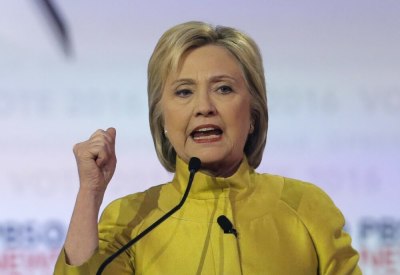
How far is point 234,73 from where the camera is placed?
117 centimetres

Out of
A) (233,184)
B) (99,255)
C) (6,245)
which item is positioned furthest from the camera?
(6,245)

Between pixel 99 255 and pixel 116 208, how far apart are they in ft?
0.39

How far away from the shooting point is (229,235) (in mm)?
1097

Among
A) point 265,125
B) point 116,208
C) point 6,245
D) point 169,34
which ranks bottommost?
point 6,245

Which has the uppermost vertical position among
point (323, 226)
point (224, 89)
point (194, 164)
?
point (224, 89)

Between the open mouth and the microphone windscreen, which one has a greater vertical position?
the open mouth

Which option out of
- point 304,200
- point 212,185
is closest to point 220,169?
point 212,185

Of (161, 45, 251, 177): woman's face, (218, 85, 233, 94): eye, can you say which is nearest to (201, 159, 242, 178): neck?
(161, 45, 251, 177): woman's face

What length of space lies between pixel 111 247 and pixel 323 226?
1.03 ft

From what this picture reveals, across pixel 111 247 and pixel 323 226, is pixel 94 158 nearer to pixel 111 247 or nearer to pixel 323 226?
pixel 111 247

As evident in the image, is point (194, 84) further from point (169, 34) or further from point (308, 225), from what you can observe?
point (308, 225)

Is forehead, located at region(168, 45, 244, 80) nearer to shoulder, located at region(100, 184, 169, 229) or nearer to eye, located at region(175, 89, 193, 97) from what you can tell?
eye, located at region(175, 89, 193, 97)

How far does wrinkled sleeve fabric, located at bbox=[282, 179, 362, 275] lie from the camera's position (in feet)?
3.67

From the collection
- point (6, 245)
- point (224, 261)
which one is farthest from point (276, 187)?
point (6, 245)
